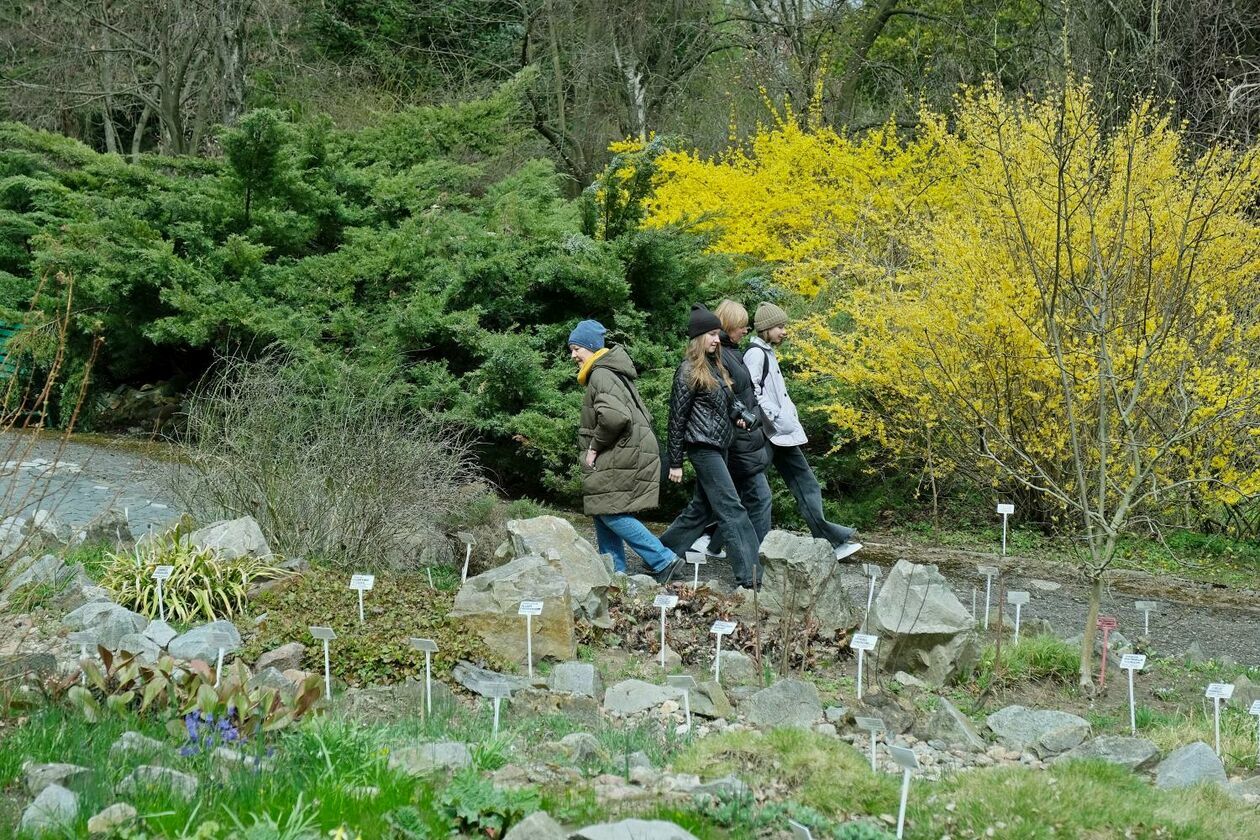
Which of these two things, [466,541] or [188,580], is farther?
→ [466,541]

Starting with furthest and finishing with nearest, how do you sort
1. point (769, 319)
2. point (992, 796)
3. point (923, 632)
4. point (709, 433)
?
point (769, 319) → point (709, 433) → point (923, 632) → point (992, 796)

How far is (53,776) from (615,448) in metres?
4.17

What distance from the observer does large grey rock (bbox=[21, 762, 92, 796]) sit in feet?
10.4

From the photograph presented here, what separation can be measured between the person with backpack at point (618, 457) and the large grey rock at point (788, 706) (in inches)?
91.9

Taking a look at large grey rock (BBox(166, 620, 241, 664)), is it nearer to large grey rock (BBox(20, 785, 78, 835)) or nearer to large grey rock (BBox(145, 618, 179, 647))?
large grey rock (BBox(145, 618, 179, 647))

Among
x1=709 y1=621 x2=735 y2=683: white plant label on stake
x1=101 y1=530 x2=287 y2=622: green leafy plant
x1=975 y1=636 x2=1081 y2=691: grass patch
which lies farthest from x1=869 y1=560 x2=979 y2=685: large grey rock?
x1=101 y1=530 x2=287 y2=622: green leafy plant


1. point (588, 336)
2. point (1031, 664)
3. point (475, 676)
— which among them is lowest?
point (1031, 664)

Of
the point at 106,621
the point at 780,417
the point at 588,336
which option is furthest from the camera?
the point at 780,417

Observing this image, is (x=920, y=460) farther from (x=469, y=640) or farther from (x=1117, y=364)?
(x=469, y=640)

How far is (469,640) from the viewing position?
17.6 feet

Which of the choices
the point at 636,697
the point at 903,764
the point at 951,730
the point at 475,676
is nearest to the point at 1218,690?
the point at 951,730

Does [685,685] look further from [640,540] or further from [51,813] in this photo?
[640,540]

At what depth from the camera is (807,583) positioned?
6.14 metres

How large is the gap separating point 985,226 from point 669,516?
3.23 m
